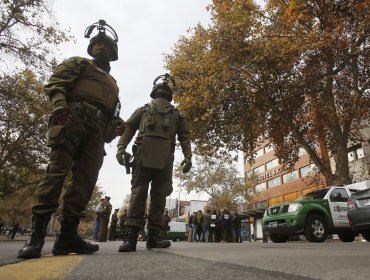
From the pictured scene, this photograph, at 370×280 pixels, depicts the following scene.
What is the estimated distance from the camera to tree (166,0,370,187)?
15227 millimetres

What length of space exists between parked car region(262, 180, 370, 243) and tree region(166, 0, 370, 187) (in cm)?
621

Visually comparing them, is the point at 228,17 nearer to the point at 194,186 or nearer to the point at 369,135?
the point at 369,135

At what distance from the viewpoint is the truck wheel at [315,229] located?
9.68 m

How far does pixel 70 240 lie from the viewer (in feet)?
11.2

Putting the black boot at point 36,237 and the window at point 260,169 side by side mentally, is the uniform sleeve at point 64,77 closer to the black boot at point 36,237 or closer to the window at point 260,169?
the black boot at point 36,237

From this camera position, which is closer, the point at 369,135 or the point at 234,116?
the point at 234,116

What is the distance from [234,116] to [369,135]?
56.4ft

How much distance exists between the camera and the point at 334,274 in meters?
1.65

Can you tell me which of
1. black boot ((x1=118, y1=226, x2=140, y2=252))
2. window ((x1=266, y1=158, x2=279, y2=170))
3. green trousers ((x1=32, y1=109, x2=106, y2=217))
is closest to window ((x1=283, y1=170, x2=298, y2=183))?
window ((x1=266, y1=158, x2=279, y2=170))

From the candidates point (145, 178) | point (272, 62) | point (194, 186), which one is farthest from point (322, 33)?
point (194, 186)

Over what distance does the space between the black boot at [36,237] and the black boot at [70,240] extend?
30 centimetres

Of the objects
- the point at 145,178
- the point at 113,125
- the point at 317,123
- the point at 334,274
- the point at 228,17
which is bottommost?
the point at 334,274

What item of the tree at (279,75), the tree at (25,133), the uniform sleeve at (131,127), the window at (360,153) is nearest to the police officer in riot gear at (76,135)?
the uniform sleeve at (131,127)

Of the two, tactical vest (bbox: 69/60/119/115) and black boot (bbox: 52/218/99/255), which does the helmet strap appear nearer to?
tactical vest (bbox: 69/60/119/115)
